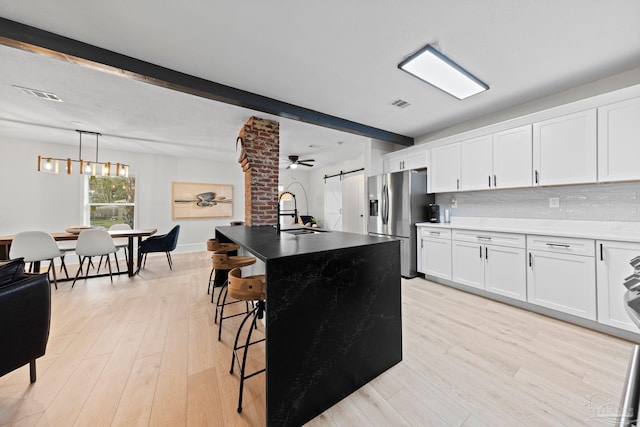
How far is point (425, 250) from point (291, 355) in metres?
3.10

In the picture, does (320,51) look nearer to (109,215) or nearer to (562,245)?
(562,245)

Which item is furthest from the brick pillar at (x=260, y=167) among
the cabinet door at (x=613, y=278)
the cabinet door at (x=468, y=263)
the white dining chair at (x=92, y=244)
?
the cabinet door at (x=613, y=278)

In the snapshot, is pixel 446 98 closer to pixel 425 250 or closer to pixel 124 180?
pixel 425 250

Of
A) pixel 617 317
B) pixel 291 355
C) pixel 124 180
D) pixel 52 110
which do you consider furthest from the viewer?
pixel 124 180

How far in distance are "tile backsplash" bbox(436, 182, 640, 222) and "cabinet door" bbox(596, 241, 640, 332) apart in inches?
26.0

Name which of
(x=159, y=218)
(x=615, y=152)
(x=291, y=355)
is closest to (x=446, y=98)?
(x=615, y=152)

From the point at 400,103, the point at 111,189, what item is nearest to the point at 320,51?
the point at 400,103

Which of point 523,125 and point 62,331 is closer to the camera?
point 62,331

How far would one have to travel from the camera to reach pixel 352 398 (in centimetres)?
148

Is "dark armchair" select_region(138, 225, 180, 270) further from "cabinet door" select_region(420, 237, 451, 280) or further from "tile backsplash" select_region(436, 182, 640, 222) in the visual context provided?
"tile backsplash" select_region(436, 182, 640, 222)

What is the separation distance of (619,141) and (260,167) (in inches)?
160

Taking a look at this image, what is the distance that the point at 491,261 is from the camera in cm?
294

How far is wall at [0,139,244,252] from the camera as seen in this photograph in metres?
4.59

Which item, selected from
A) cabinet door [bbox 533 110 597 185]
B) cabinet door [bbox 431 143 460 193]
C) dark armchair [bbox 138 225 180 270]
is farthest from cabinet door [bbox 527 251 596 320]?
dark armchair [bbox 138 225 180 270]
